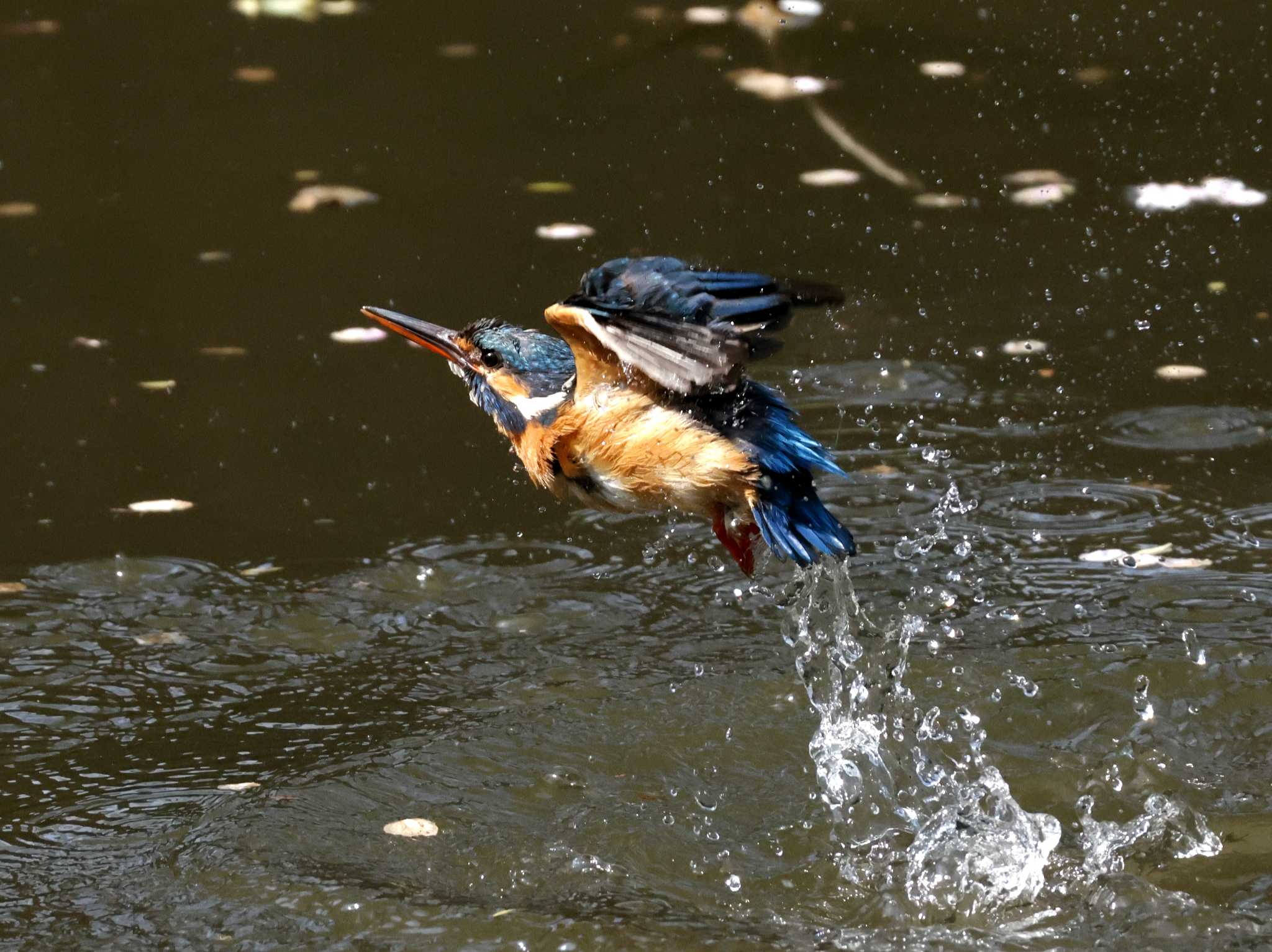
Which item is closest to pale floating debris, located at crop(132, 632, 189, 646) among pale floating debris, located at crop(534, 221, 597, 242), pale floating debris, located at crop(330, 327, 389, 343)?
pale floating debris, located at crop(330, 327, 389, 343)

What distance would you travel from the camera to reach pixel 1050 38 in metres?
8.38

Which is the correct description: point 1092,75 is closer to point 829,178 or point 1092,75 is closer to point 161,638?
point 829,178

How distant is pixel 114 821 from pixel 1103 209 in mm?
5123

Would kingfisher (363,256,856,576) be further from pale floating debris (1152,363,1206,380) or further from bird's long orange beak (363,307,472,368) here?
pale floating debris (1152,363,1206,380)

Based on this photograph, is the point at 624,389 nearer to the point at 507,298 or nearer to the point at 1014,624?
the point at 1014,624

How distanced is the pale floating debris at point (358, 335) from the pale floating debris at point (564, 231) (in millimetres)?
914

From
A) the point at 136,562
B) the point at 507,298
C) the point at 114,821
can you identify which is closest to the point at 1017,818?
the point at 114,821

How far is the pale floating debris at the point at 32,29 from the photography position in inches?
334

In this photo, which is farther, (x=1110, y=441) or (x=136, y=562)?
(x=1110, y=441)

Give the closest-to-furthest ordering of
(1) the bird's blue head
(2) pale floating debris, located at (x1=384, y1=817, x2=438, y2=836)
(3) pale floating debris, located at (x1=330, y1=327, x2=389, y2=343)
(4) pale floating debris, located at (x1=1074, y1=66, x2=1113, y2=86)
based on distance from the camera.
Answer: (2) pale floating debris, located at (x1=384, y1=817, x2=438, y2=836) → (1) the bird's blue head → (3) pale floating debris, located at (x1=330, y1=327, x2=389, y2=343) → (4) pale floating debris, located at (x1=1074, y1=66, x2=1113, y2=86)

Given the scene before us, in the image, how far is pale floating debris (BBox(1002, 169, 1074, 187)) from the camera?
297 inches

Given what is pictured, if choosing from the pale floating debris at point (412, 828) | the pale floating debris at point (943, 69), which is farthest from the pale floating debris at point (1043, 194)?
the pale floating debris at point (412, 828)

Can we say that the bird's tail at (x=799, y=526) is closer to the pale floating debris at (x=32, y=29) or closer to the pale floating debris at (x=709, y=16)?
the pale floating debris at (x=709, y=16)

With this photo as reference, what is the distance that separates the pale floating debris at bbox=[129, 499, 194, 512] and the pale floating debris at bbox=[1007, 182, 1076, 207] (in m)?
3.93
